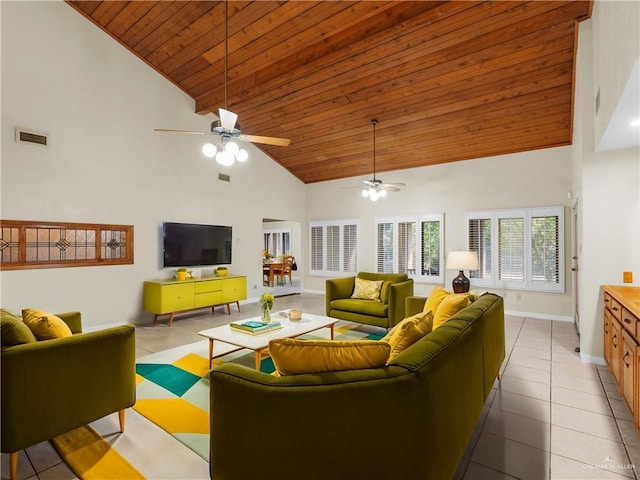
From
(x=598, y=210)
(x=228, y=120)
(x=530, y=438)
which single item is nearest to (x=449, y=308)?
(x=530, y=438)

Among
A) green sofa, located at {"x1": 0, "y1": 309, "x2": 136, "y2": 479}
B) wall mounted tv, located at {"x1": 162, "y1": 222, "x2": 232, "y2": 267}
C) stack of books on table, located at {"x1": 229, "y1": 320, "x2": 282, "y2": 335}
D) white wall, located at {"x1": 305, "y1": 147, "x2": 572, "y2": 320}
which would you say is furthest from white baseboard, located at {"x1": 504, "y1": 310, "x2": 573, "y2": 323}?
green sofa, located at {"x1": 0, "y1": 309, "x2": 136, "y2": 479}

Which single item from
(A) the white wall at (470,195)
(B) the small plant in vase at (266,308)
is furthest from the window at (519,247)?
(B) the small plant in vase at (266,308)

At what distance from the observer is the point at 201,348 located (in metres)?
4.05

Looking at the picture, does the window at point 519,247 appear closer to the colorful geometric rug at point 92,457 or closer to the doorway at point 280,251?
the doorway at point 280,251

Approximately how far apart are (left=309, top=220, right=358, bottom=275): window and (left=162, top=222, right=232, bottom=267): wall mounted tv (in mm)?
2629

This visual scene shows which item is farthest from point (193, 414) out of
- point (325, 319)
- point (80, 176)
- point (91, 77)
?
point (91, 77)

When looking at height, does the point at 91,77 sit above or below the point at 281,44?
below

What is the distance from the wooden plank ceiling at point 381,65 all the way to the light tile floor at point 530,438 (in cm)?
361

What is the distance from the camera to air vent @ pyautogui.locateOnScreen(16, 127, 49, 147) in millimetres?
4172

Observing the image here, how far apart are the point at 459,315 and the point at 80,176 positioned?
17.1 feet

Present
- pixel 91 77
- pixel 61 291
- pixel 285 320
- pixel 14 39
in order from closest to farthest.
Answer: pixel 285 320
pixel 14 39
pixel 61 291
pixel 91 77

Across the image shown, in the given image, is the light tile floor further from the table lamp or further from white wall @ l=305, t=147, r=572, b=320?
white wall @ l=305, t=147, r=572, b=320

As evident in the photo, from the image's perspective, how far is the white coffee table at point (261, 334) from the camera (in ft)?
9.76

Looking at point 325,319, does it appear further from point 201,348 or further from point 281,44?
point 281,44
